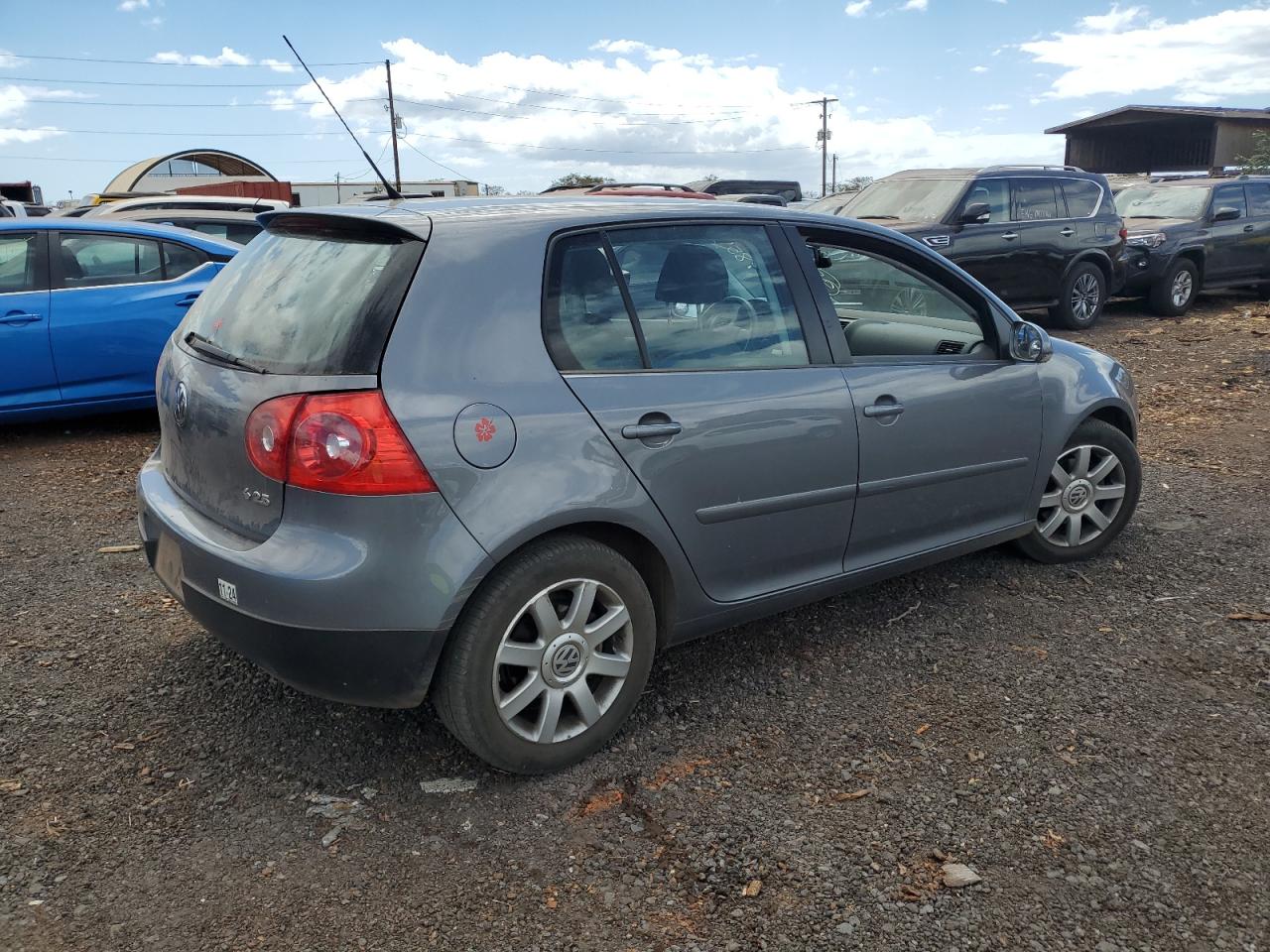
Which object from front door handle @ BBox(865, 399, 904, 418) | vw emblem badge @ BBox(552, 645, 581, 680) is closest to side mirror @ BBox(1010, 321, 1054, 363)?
front door handle @ BBox(865, 399, 904, 418)

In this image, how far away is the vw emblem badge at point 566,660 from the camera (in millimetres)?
2971

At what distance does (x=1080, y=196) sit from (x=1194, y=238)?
2494 mm

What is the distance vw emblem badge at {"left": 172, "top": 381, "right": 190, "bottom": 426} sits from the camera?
314cm

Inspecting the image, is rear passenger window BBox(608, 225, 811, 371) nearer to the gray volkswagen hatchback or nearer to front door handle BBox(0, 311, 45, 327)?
the gray volkswagen hatchback

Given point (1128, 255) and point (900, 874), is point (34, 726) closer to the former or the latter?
point (900, 874)

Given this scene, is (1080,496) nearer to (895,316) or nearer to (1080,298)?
(895,316)

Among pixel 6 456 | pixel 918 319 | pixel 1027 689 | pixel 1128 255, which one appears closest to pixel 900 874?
pixel 1027 689

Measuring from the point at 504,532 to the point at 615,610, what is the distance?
1.55 ft

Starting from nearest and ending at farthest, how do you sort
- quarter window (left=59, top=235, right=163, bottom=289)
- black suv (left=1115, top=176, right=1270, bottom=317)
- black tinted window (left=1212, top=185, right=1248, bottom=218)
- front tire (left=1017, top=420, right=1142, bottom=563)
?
front tire (left=1017, top=420, right=1142, bottom=563) < quarter window (left=59, top=235, right=163, bottom=289) < black suv (left=1115, top=176, right=1270, bottom=317) < black tinted window (left=1212, top=185, right=1248, bottom=218)

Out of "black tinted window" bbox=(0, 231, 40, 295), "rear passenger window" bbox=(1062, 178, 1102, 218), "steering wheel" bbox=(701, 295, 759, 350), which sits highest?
"rear passenger window" bbox=(1062, 178, 1102, 218)

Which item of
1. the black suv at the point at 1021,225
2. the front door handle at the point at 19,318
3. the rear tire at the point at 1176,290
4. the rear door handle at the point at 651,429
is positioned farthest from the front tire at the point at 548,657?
the rear tire at the point at 1176,290

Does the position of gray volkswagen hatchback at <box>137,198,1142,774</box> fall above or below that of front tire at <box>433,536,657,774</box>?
above

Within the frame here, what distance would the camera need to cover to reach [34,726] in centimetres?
329

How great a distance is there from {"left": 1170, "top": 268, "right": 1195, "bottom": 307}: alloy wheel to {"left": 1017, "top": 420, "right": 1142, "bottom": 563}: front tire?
396 inches
